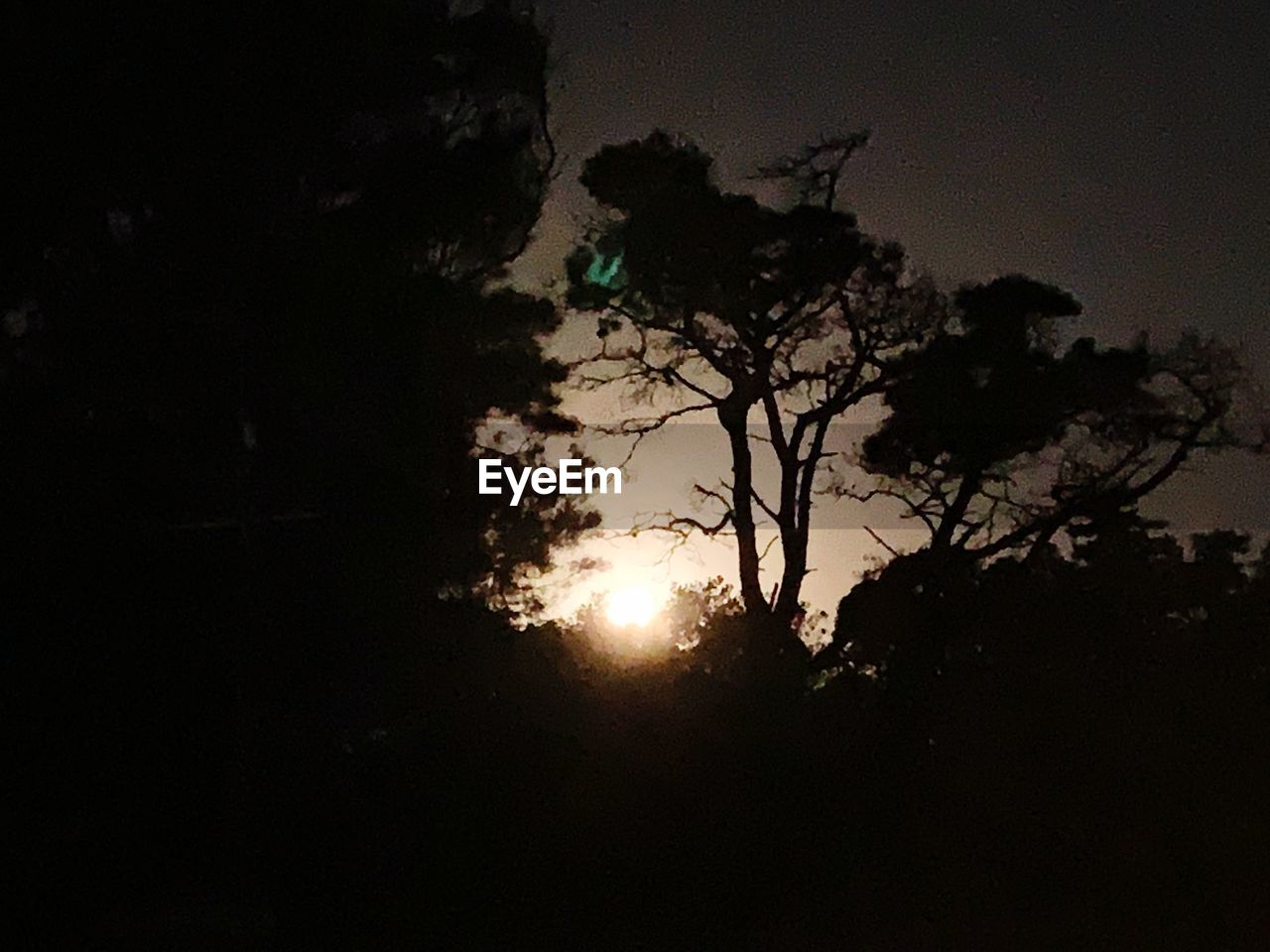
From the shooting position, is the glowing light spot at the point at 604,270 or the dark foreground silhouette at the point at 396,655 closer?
the dark foreground silhouette at the point at 396,655

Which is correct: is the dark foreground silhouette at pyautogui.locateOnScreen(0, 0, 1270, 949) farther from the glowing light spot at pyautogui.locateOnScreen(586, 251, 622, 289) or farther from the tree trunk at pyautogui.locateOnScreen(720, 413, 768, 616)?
the tree trunk at pyautogui.locateOnScreen(720, 413, 768, 616)

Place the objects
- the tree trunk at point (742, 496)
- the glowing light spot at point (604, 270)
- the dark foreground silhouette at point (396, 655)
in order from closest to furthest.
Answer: the dark foreground silhouette at point (396, 655), the glowing light spot at point (604, 270), the tree trunk at point (742, 496)

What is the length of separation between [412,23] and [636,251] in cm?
196

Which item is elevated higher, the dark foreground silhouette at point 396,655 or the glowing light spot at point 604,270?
the glowing light spot at point 604,270

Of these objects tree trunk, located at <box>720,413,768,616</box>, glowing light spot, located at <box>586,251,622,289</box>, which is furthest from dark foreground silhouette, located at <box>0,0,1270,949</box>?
tree trunk, located at <box>720,413,768,616</box>

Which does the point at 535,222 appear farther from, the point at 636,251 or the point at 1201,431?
the point at 1201,431

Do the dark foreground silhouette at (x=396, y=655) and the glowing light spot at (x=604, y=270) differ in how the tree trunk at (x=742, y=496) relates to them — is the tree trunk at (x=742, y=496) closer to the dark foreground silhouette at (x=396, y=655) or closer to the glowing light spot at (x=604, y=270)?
the dark foreground silhouette at (x=396, y=655)

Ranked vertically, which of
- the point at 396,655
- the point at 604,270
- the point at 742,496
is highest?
the point at 604,270

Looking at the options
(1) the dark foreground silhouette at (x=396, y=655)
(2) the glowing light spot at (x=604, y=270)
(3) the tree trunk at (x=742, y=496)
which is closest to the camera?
(1) the dark foreground silhouette at (x=396, y=655)

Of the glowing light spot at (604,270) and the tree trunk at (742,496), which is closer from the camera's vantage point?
the glowing light spot at (604,270)

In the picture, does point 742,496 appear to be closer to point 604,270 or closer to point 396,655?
point 604,270

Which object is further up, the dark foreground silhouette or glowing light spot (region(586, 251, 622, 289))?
glowing light spot (region(586, 251, 622, 289))

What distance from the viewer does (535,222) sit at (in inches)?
318

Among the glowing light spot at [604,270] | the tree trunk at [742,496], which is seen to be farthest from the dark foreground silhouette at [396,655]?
the tree trunk at [742,496]
